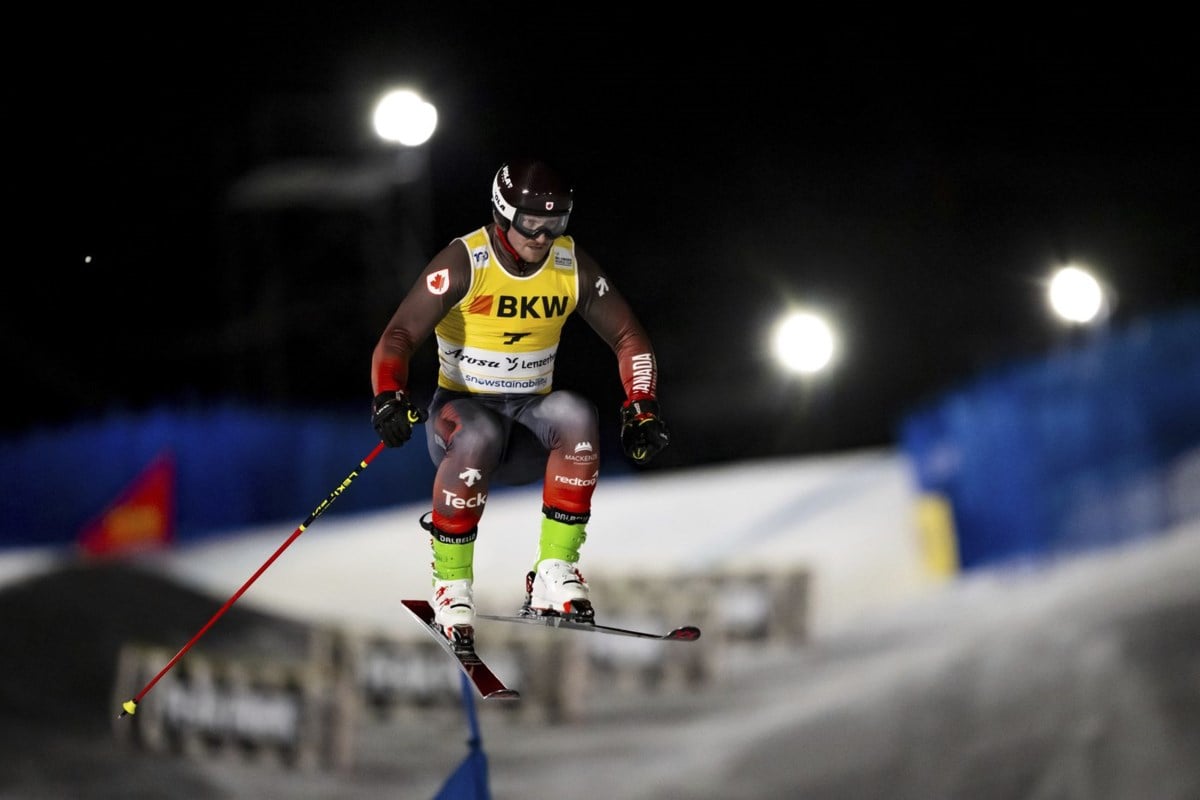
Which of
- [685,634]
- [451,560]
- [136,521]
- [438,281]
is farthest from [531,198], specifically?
[136,521]

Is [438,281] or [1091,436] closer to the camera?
[438,281]

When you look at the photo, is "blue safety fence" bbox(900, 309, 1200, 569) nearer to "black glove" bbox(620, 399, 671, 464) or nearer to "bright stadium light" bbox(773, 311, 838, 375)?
"bright stadium light" bbox(773, 311, 838, 375)

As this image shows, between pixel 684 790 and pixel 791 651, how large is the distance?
80.2 inches

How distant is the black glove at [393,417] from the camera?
14.3ft

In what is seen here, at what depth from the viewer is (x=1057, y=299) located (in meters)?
8.19

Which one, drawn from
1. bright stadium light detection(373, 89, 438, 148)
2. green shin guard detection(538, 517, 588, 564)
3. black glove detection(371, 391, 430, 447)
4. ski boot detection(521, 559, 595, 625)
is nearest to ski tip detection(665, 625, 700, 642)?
ski boot detection(521, 559, 595, 625)

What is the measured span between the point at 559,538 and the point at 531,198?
3.56 ft

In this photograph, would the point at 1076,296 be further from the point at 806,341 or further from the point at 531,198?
the point at 531,198

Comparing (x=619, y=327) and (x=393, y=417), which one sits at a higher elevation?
(x=619, y=327)

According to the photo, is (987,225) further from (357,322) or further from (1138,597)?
(357,322)

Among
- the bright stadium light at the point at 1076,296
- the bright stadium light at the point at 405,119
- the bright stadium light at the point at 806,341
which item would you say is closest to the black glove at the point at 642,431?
the bright stadium light at the point at 405,119

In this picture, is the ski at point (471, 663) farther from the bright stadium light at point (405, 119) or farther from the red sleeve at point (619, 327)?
the bright stadium light at point (405, 119)

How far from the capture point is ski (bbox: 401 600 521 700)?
4500 millimetres

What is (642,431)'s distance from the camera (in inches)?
184
